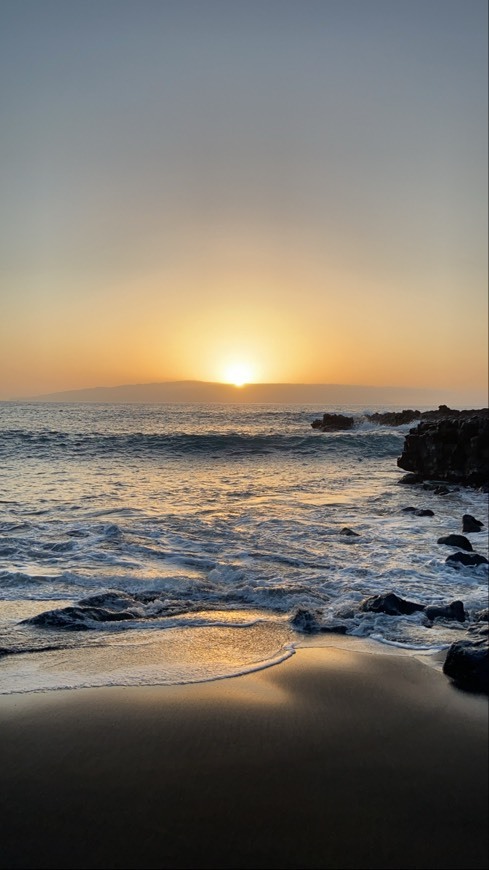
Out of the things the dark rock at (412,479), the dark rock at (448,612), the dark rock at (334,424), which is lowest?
the dark rock at (412,479)

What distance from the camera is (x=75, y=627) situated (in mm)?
6723

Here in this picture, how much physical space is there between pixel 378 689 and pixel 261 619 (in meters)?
2.33

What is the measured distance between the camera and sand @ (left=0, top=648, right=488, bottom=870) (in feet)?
10.3

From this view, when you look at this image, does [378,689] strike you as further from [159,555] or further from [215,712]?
[159,555]

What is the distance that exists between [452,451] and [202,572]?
16991mm

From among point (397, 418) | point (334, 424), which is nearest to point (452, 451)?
point (334, 424)

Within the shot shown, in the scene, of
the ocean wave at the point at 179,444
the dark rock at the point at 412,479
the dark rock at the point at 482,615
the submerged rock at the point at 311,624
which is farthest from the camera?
the ocean wave at the point at 179,444

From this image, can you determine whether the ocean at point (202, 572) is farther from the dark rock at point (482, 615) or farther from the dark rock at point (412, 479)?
the dark rock at point (412, 479)

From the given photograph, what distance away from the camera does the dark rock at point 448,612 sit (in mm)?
7305

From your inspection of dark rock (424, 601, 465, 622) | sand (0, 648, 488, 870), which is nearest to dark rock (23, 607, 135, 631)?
sand (0, 648, 488, 870)

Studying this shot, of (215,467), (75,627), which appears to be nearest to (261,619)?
(75,627)

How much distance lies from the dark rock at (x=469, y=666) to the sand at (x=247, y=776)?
194mm

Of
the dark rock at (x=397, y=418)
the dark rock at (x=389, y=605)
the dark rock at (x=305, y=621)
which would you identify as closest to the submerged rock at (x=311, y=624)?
the dark rock at (x=305, y=621)

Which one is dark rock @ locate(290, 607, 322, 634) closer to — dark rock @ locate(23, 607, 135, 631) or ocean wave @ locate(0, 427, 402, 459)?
dark rock @ locate(23, 607, 135, 631)
